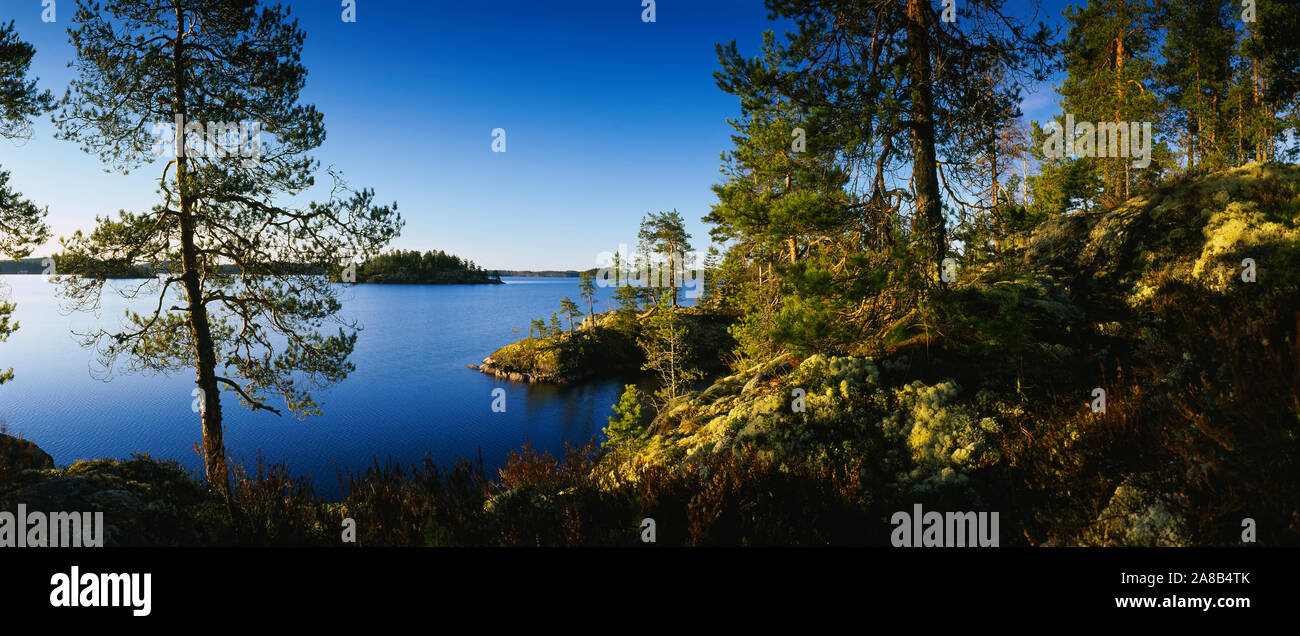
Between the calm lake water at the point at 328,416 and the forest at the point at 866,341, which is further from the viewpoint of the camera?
the calm lake water at the point at 328,416

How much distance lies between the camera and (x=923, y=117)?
375 inches

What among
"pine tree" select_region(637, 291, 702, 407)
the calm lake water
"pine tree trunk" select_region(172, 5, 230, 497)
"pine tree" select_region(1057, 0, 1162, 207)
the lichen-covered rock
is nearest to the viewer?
the lichen-covered rock

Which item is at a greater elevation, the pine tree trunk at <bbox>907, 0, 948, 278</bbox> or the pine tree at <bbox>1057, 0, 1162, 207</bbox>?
the pine tree at <bbox>1057, 0, 1162, 207</bbox>

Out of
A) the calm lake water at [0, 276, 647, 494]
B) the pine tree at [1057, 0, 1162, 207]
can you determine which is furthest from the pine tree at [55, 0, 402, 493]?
the pine tree at [1057, 0, 1162, 207]

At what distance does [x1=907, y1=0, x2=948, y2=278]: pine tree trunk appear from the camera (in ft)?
30.5

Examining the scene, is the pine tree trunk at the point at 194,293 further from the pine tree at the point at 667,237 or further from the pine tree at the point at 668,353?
the pine tree at the point at 667,237

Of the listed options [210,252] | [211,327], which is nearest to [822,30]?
[210,252]

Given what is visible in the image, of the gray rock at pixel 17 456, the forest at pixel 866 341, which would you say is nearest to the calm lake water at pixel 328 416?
the forest at pixel 866 341

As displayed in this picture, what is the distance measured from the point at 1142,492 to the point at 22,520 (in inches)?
401

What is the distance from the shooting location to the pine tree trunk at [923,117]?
30.5 feet

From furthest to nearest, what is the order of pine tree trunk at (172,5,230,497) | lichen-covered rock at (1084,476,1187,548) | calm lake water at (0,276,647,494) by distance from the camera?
1. calm lake water at (0,276,647,494)
2. pine tree trunk at (172,5,230,497)
3. lichen-covered rock at (1084,476,1187,548)

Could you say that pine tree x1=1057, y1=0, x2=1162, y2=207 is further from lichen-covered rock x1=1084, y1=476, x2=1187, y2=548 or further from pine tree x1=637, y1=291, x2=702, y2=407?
lichen-covered rock x1=1084, y1=476, x2=1187, y2=548
